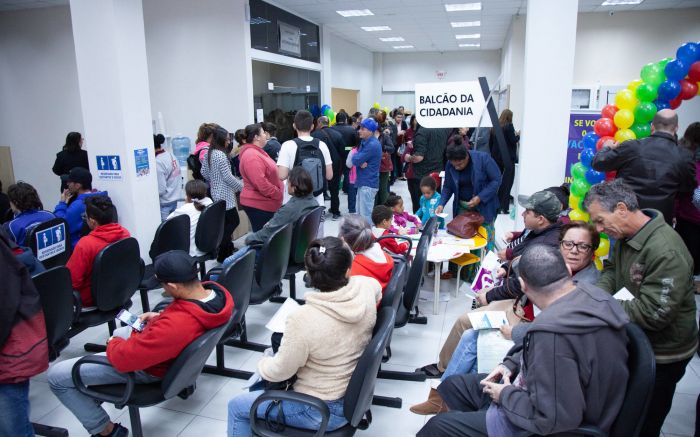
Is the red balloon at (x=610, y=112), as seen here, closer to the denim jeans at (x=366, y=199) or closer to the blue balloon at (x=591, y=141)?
the blue balloon at (x=591, y=141)

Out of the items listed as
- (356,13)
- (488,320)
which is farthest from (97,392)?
(356,13)

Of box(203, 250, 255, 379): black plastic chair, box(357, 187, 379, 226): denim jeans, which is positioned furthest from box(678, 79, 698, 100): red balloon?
box(203, 250, 255, 379): black plastic chair

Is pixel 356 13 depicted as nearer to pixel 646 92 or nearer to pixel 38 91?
pixel 38 91

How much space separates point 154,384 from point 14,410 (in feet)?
1.81

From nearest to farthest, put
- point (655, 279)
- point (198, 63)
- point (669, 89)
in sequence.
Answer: point (655, 279), point (669, 89), point (198, 63)

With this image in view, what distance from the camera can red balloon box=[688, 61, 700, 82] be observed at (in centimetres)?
362

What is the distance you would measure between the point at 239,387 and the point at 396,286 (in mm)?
1253

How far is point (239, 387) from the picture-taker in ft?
9.61

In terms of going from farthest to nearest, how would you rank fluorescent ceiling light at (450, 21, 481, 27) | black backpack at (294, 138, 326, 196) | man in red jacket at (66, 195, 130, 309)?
fluorescent ceiling light at (450, 21, 481, 27), black backpack at (294, 138, 326, 196), man in red jacket at (66, 195, 130, 309)

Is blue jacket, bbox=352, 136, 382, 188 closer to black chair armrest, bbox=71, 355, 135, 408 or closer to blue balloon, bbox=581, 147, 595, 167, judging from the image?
blue balloon, bbox=581, 147, 595, 167

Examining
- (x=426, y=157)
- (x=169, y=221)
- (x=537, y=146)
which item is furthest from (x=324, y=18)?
(x=169, y=221)

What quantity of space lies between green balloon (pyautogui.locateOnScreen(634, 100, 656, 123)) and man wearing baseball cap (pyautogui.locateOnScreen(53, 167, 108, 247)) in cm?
429

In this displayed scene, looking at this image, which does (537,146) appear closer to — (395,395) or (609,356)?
(395,395)

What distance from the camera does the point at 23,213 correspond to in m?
3.37
